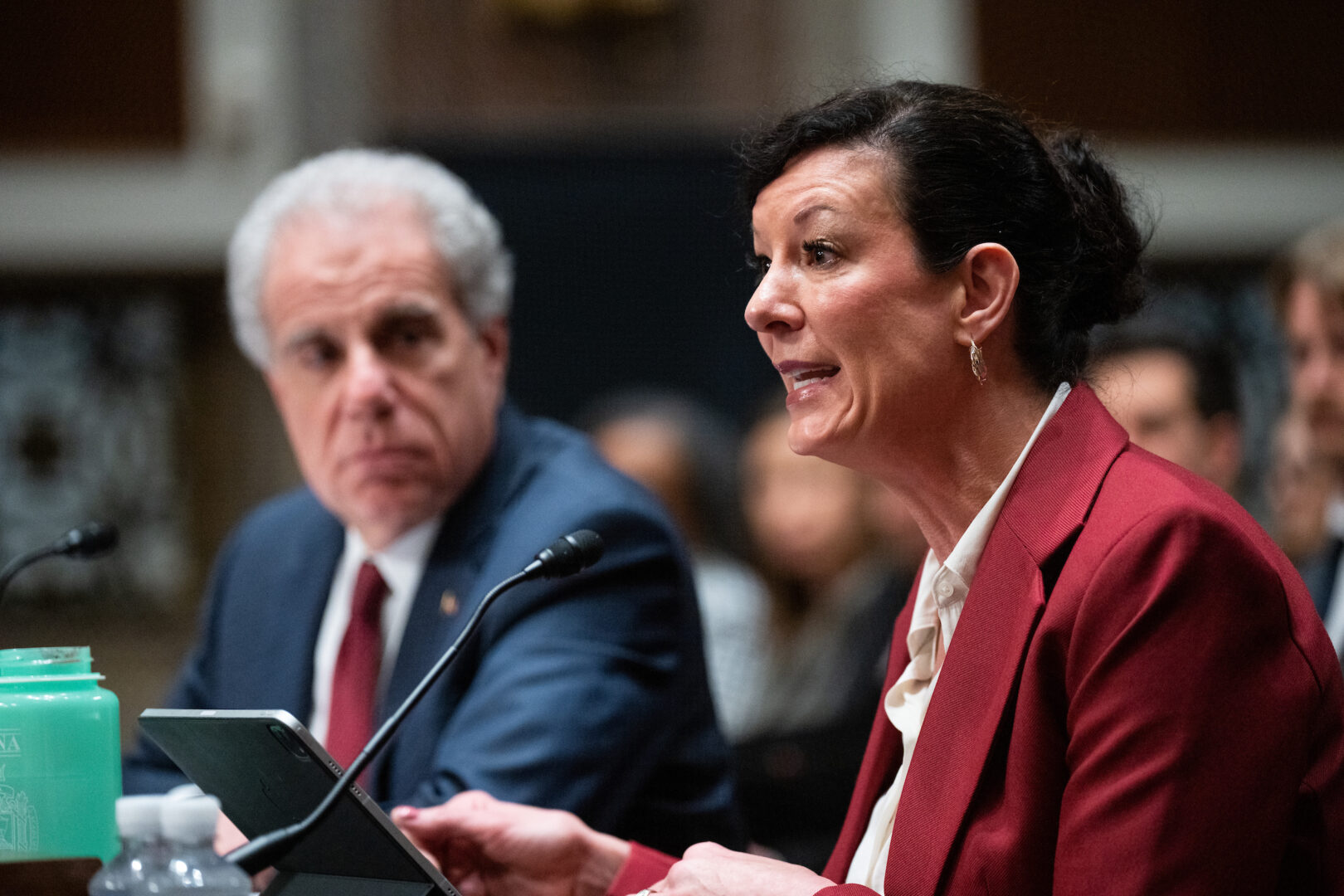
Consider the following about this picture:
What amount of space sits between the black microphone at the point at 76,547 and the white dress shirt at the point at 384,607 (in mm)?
396

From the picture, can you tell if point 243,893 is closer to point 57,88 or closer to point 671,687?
point 671,687

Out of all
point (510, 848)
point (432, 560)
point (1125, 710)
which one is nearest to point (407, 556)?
point (432, 560)

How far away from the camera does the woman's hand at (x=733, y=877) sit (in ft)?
4.26

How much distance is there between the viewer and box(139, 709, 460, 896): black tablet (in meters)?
1.30

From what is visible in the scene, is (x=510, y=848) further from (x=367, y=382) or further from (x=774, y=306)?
(x=367, y=382)

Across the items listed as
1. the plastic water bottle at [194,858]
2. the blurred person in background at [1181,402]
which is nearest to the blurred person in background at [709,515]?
the blurred person in background at [1181,402]

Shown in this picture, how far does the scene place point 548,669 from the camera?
183 cm

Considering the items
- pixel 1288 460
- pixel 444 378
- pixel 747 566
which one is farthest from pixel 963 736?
pixel 747 566

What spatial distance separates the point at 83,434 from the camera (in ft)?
16.6

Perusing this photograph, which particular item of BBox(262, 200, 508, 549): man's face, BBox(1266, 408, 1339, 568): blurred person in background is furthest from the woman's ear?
BBox(1266, 408, 1339, 568): blurred person in background

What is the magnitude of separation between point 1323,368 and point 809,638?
1.29 metres

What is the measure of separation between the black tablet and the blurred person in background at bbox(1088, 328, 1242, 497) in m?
1.85

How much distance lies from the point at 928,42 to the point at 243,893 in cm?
442

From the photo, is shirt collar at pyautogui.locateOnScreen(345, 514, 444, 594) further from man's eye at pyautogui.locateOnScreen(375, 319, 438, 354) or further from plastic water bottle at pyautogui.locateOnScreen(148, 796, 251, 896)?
plastic water bottle at pyautogui.locateOnScreen(148, 796, 251, 896)
